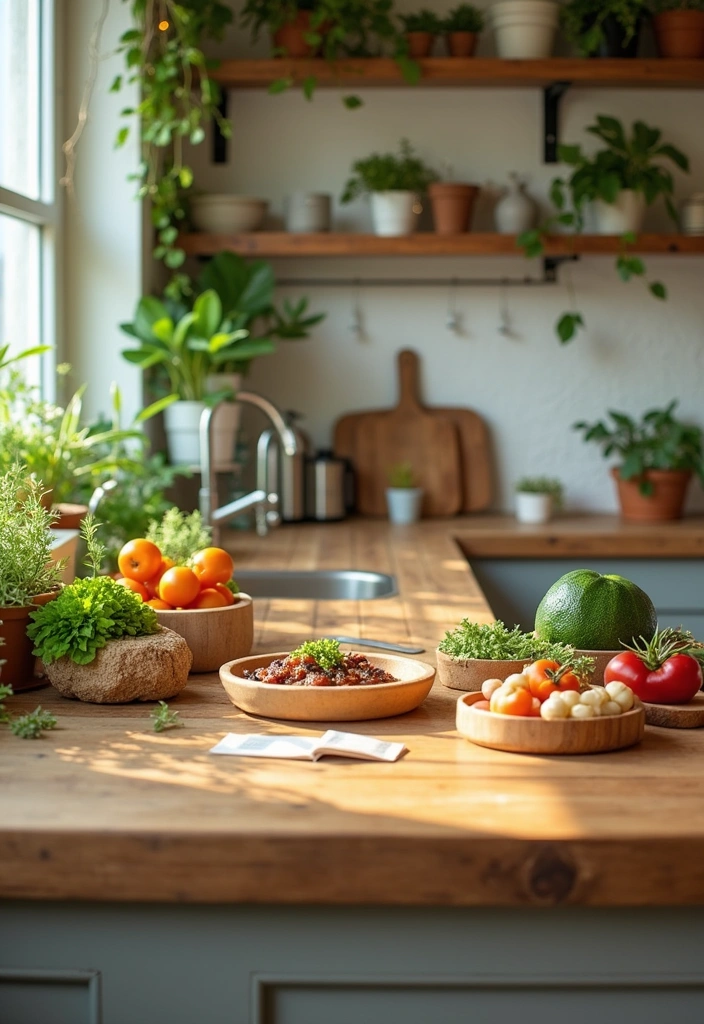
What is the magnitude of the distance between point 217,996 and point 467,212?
9.67ft

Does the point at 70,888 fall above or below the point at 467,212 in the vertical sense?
below

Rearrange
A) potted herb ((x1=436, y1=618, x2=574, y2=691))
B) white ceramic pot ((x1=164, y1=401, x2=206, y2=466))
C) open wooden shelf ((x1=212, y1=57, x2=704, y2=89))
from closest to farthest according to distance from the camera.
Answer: potted herb ((x1=436, y1=618, x2=574, y2=691)) < white ceramic pot ((x1=164, y1=401, x2=206, y2=466)) < open wooden shelf ((x1=212, y1=57, x2=704, y2=89))

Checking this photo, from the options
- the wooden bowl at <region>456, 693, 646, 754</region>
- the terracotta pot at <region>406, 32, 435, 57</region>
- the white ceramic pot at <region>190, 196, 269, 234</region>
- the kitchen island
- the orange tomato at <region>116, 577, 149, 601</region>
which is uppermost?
the terracotta pot at <region>406, 32, 435, 57</region>

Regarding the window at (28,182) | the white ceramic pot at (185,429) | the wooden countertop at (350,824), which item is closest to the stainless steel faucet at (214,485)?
the white ceramic pot at (185,429)

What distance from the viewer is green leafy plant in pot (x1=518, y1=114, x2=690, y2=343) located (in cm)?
365

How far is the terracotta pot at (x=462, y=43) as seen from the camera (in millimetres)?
3680

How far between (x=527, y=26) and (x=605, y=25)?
232 millimetres

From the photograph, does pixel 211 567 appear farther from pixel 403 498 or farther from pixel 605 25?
pixel 605 25

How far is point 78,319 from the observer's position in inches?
136

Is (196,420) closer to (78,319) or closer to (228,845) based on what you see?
(78,319)

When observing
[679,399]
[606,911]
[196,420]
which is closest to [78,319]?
[196,420]

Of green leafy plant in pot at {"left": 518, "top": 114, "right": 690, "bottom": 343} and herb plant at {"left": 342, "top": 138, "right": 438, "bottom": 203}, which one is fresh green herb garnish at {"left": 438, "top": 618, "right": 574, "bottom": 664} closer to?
green leafy plant in pot at {"left": 518, "top": 114, "right": 690, "bottom": 343}

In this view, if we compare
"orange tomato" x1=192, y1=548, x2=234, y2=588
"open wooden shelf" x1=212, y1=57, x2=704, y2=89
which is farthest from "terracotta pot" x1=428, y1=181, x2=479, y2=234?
"orange tomato" x1=192, y1=548, x2=234, y2=588

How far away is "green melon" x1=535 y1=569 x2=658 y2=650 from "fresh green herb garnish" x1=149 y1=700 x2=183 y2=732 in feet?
1.68
